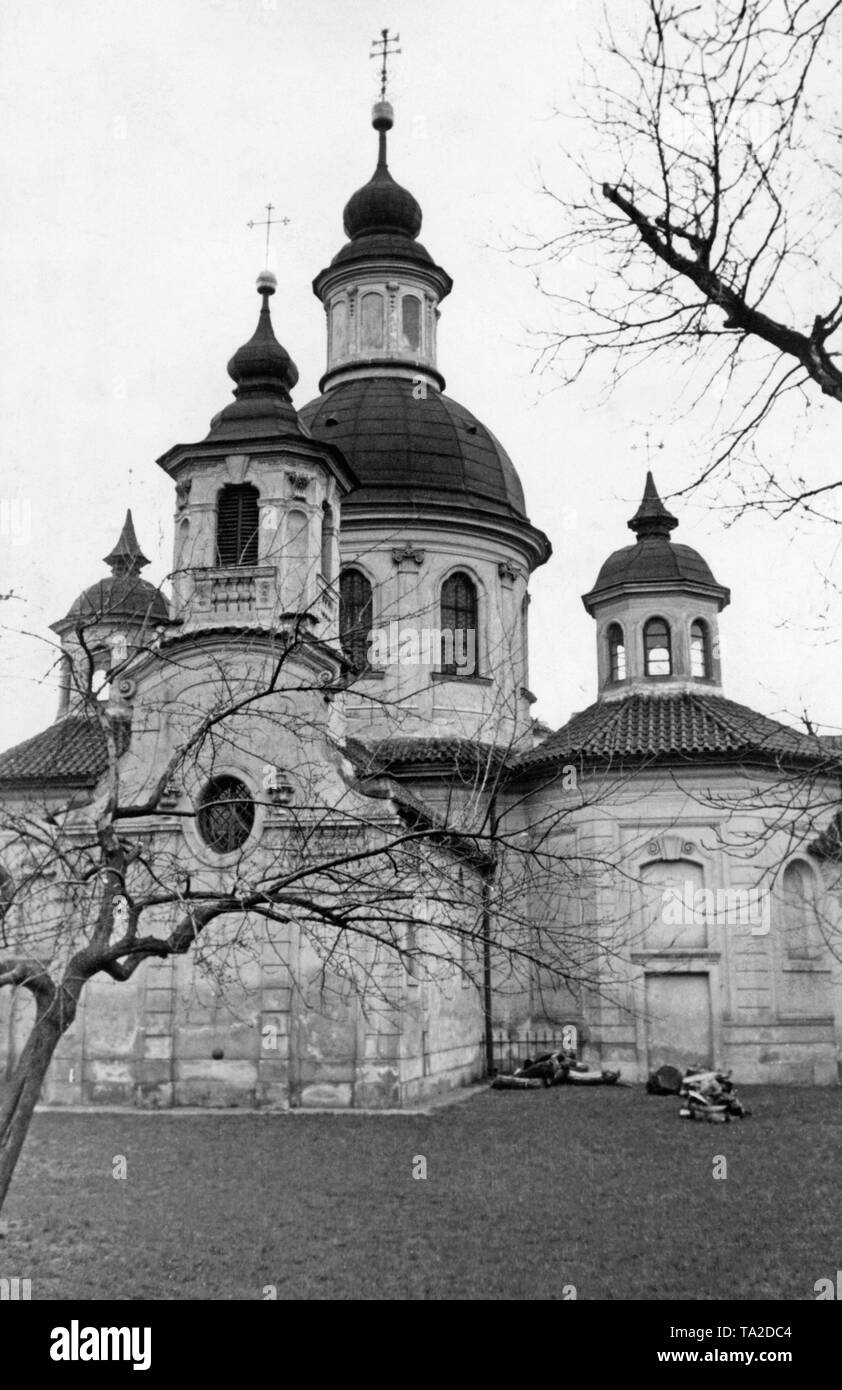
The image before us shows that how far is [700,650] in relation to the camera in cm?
2964

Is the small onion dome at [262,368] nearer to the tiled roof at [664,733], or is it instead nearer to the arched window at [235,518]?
the arched window at [235,518]

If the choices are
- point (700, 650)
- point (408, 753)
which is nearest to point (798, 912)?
point (700, 650)

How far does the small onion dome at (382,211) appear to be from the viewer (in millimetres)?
34000

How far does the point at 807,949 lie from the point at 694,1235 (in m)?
14.8

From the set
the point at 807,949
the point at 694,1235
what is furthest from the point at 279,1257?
the point at 807,949

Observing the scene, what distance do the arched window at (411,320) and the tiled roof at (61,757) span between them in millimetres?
12962

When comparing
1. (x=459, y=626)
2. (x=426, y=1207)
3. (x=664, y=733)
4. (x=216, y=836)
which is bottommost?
(x=426, y=1207)

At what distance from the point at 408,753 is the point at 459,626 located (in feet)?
12.8

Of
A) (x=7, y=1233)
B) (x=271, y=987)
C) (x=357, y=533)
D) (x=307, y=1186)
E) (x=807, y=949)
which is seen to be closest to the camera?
(x=7, y=1233)

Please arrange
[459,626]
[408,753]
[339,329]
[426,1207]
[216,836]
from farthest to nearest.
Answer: [339,329], [459,626], [408,753], [216,836], [426,1207]

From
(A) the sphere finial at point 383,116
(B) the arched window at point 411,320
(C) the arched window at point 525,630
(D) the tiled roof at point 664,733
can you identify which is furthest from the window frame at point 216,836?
(A) the sphere finial at point 383,116

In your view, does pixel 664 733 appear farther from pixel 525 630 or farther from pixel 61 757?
pixel 61 757
